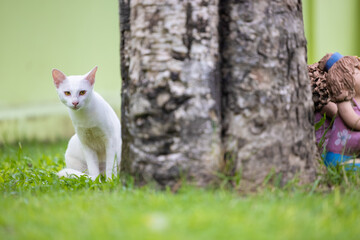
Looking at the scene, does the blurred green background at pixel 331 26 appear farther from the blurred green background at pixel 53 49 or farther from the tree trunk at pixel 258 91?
the tree trunk at pixel 258 91

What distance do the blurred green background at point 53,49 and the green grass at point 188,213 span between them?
11.6ft

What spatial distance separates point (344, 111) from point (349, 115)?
4 centimetres

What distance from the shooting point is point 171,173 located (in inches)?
85.8

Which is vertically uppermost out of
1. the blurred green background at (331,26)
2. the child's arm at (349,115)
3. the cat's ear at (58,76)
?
the blurred green background at (331,26)

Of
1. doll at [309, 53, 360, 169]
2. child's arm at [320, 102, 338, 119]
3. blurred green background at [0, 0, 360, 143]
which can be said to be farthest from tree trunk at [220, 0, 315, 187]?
blurred green background at [0, 0, 360, 143]

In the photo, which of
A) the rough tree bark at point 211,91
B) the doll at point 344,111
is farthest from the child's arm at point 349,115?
the rough tree bark at point 211,91

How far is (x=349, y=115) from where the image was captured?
2.79 metres

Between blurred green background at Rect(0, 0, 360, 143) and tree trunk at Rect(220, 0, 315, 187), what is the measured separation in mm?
4047

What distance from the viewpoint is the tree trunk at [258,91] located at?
7.37ft

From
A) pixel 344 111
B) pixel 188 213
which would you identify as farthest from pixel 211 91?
pixel 344 111

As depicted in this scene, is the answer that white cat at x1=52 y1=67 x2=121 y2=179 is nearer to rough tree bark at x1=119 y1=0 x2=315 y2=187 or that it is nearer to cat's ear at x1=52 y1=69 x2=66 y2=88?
cat's ear at x1=52 y1=69 x2=66 y2=88

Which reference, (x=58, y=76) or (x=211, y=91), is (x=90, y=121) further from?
(x=211, y=91)

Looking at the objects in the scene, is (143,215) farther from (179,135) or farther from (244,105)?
(244,105)

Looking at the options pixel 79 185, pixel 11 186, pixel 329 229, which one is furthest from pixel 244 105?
pixel 11 186
